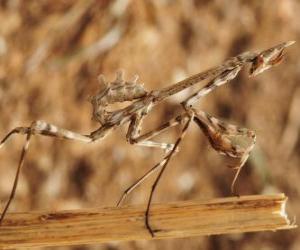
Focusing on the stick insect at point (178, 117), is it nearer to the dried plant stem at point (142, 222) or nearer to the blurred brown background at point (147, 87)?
the dried plant stem at point (142, 222)

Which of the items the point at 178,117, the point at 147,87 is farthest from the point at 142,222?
the point at 147,87

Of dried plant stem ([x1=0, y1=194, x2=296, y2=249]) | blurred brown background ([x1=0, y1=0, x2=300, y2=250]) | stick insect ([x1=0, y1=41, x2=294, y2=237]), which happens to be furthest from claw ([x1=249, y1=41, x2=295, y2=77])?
blurred brown background ([x1=0, y1=0, x2=300, y2=250])

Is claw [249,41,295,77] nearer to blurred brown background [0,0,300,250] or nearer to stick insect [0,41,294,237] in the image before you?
stick insect [0,41,294,237]

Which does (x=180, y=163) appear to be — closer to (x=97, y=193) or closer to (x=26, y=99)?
(x=97, y=193)

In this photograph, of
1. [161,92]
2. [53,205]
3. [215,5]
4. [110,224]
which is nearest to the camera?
[110,224]

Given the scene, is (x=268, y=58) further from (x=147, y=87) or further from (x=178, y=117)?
(x=147, y=87)

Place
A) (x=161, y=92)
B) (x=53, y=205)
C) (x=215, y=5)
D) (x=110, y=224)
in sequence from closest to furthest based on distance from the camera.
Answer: (x=110, y=224) → (x=161, y=92) → (x=53, y=205) → (x=215, y=5)

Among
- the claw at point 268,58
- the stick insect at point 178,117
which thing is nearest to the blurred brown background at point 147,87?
the stick insect at point 178,117

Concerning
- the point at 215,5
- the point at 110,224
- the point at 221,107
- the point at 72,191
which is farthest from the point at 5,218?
the point at 215,5
